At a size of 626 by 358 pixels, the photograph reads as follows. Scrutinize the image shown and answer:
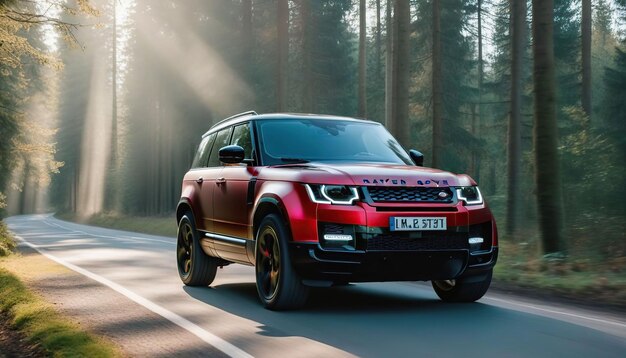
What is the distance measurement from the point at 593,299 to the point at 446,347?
401cm

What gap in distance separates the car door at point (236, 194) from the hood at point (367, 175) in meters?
0.69

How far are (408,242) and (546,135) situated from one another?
7209 mm

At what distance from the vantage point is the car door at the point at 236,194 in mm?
8289

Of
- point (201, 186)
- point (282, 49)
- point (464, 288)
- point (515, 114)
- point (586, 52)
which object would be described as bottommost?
point (464, 288)

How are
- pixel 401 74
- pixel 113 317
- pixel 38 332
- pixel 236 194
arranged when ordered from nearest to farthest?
pixel 38 332 → pixel 113 317 → pixel 236 194 → pixel 401 74

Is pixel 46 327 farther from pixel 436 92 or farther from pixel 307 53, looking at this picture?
pixel 307 53

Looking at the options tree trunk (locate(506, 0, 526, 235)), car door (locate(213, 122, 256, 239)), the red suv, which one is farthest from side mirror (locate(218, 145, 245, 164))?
tree trunk (locate(506, 0, 526, 235))

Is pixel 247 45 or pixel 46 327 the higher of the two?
pixel 247 45

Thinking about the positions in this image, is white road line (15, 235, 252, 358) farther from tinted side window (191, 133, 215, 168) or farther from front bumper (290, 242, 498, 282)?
tinted side window (191, 133, 215, 168)

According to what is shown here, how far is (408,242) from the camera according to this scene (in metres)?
6.91

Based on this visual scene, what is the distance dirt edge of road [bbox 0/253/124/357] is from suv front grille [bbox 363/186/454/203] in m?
2.72

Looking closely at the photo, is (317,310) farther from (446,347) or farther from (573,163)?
(573,163)

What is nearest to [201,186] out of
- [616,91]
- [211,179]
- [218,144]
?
[211,179]

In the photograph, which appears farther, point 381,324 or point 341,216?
point 341,216
